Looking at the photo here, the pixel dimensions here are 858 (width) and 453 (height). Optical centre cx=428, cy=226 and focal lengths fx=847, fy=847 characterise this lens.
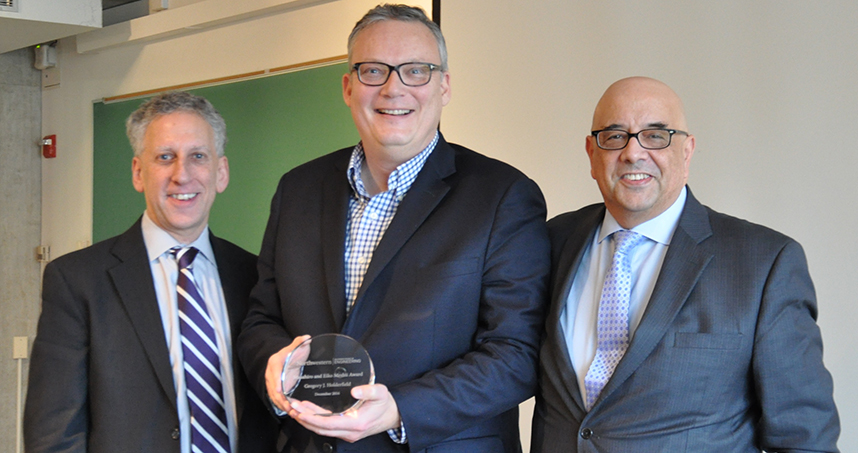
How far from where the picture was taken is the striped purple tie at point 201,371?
243 centimetres

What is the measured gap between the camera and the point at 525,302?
2229mm

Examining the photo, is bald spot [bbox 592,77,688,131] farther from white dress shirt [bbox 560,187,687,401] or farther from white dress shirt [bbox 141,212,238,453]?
white dress shirt [bbox 141,212,238,453]

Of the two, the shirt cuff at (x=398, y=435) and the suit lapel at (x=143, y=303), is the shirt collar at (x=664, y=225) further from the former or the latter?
the suit lapel at (x=143, y=303)

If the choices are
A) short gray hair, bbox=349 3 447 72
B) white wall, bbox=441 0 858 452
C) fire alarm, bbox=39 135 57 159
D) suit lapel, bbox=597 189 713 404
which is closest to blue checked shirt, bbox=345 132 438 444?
short gray hair, bbox=349 3 447 72

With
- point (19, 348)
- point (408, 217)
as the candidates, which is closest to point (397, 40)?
point (408, 217)

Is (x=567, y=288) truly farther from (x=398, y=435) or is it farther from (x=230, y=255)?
(x=230, y=255)

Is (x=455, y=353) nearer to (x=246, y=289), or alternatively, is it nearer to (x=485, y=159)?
(x=485, y=159)

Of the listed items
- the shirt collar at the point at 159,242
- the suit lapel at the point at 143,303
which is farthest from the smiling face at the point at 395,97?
the suit lapel at the point at 143,303

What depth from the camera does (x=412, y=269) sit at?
2.20 m

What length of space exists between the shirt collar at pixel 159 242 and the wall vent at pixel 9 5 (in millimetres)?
4078

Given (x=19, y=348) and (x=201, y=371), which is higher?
(x=201, y=371)

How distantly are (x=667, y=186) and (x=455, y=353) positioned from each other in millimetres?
723

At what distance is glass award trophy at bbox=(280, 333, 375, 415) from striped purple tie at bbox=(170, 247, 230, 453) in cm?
56

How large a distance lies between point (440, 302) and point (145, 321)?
904 mm
